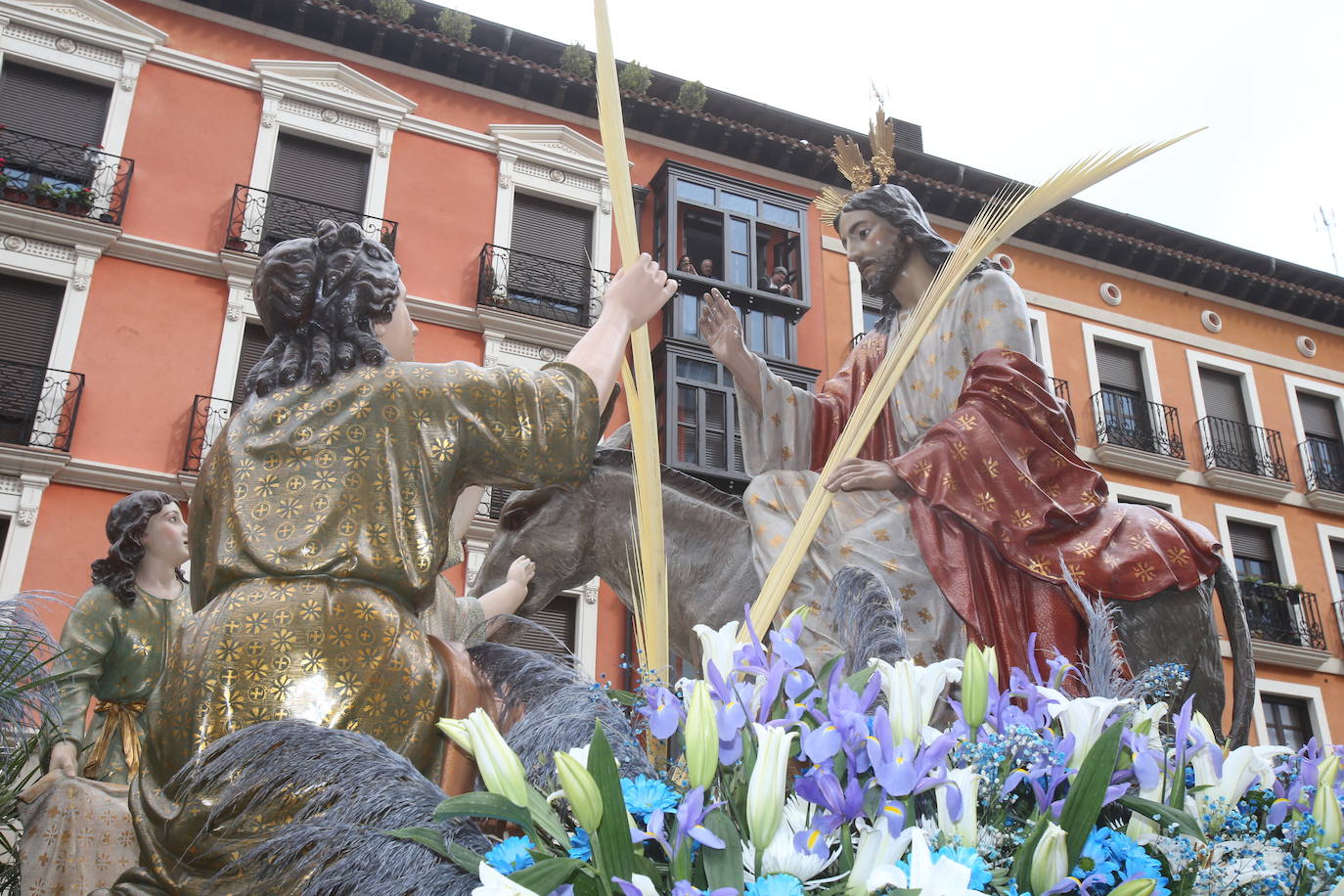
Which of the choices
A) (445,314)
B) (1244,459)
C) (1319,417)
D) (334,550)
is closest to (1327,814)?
(334,550)

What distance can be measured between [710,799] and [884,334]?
2.83m

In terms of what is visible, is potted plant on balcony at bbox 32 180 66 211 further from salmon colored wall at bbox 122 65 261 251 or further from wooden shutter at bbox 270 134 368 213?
wooden shutter at bbox 270 134 368 213

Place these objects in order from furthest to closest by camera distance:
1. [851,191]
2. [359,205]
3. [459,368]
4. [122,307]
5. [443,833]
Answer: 1. [359,205]
2. [122,307]
3. [851,191]
4. [459,368]
5. [443,833]

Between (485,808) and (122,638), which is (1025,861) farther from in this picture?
(122,638)

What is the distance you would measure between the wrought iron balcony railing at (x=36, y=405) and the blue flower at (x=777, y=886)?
16615 millimetres

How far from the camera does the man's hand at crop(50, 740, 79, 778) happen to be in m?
3.75

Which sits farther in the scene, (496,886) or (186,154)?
(186,154)

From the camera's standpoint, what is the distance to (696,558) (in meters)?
3.88

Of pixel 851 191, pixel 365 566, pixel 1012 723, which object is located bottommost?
pixel 1012 723

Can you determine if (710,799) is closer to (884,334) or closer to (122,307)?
(884,334)

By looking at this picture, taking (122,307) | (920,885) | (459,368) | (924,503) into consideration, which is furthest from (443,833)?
(122,307)

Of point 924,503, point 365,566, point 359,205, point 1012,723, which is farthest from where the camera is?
point 359,205

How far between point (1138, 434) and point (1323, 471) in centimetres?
475

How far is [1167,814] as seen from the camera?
4.93 ft
